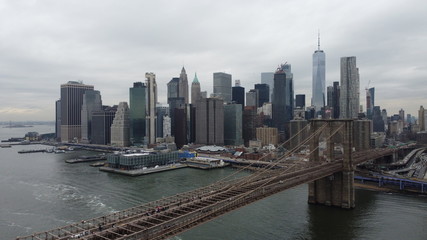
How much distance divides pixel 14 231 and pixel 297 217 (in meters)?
28.4

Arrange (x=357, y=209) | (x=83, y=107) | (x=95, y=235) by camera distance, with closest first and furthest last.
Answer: (x=95, y=235) → (x=357, y=209) → (x=83, y=107)

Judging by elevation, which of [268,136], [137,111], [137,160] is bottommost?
[137,160]

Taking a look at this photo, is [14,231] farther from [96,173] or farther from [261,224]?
[96,173]

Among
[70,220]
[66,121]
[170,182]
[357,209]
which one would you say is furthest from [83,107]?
[357,209]

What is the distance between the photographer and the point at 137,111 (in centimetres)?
14412

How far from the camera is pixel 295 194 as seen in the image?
4216cm

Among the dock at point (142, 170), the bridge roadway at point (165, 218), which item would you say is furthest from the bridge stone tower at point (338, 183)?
the dock at point (142, 170)

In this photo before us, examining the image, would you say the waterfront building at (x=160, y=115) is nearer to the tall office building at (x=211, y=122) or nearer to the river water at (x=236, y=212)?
the tall office building at (x=211, y=122)

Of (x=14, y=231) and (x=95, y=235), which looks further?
(x=14, y=231)

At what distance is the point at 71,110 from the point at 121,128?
2573 inches

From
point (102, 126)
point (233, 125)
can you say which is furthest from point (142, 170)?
point (102, 126)

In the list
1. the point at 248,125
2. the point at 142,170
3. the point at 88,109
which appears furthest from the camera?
the point at 88,109

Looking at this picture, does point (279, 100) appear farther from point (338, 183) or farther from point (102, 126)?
point (338, 183)

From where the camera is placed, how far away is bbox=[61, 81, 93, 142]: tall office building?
600 feet
